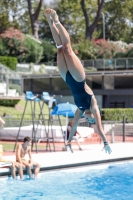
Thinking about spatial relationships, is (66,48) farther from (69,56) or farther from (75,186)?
(75,186)

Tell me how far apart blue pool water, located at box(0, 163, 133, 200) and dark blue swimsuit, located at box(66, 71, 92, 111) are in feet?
8.49

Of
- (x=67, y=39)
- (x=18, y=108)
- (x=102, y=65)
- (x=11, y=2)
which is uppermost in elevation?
(x=11, y=2)

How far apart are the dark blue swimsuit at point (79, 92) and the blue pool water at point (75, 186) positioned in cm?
259

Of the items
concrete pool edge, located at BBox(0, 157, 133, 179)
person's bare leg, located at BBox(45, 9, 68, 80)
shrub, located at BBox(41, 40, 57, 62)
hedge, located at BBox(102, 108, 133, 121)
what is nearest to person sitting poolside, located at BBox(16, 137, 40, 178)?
concrete pool edge, located at BBox(0, 157, 133, 179)

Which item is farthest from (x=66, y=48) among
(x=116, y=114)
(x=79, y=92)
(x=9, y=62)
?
(x=9, y=62)

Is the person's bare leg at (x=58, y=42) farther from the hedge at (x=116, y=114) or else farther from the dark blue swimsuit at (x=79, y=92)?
the hedge at (x=116, y=114)

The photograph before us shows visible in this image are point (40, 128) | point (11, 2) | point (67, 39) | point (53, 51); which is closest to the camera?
point (67, 39)

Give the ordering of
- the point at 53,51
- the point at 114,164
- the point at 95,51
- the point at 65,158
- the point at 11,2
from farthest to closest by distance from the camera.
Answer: the point at 11,2, the point at 53,51, the point at 95,51, the point at 114,164, the point at 65,158

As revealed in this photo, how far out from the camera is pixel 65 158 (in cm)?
1335

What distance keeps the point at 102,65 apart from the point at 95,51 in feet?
29.7

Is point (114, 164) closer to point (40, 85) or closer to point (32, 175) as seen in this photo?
point (32, 175)

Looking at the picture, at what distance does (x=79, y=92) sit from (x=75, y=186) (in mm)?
3838

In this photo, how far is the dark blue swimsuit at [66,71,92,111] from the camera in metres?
8.32

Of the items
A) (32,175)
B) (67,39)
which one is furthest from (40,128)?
(67,39)
